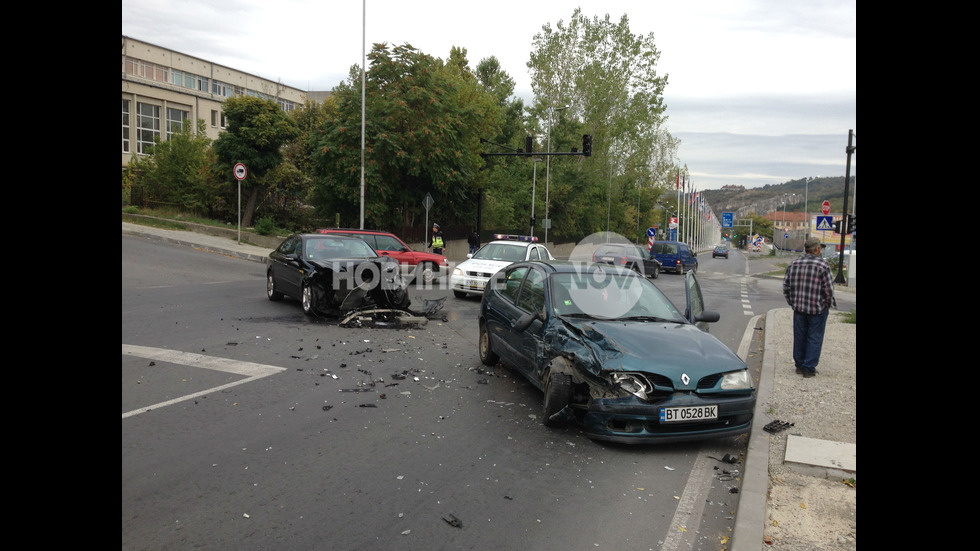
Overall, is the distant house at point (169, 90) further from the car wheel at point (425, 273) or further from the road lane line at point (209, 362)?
the road lane line at point (209, 362)

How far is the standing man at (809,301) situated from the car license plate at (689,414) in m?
3.39

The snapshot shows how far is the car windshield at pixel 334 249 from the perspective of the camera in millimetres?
12398

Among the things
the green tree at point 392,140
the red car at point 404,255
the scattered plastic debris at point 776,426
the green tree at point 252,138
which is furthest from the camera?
the green tree at point 252,138

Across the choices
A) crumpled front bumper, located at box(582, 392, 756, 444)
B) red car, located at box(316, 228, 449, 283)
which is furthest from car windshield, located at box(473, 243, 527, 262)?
crumpled front bumper, located at box(582, 392, 756, 444)

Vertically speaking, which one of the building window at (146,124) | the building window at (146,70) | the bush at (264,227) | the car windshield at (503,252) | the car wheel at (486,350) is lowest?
the car wheel at (486,350)

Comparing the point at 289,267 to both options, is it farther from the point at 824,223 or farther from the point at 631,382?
the point at 824,223

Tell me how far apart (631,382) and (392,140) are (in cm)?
2463

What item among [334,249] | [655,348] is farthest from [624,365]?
[334,249]

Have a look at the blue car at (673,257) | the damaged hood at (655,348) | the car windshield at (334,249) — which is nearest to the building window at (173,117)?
the blue car at (673,257)

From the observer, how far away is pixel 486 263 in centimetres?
1591

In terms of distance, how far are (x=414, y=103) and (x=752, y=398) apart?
2623cm

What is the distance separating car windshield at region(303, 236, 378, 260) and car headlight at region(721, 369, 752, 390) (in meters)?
8.52
